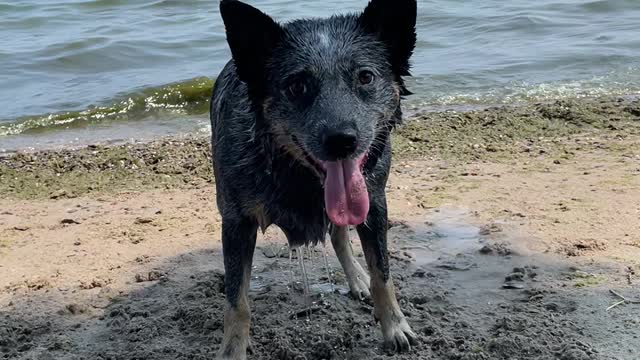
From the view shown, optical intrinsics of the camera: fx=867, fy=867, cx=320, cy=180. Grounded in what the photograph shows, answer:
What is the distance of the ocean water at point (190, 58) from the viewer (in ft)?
30.0

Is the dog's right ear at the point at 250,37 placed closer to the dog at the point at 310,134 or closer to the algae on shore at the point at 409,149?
the dog at the point at 310,134

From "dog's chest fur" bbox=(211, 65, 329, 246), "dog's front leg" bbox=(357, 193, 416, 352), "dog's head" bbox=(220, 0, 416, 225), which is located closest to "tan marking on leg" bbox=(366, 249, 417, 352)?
"dog's front leg" bbox=(357, 193, 416, 352)

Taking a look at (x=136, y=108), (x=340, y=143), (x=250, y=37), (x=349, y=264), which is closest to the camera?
(x=340, y=143)

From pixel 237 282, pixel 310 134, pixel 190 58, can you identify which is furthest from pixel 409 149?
pixel 190 58

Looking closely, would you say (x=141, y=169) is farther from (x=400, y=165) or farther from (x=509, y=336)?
(x=509, y=336)

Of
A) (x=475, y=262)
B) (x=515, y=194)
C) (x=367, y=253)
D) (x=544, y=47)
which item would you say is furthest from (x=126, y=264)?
(x=544, y=47)

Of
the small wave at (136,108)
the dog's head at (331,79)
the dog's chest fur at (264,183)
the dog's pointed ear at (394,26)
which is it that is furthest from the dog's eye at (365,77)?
the small wave at (136,108)

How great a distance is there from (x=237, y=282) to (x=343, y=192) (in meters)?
0.82

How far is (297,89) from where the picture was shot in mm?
3689

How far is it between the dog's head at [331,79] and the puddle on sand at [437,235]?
61.1 inches

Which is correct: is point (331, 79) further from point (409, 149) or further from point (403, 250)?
point (409, 149)

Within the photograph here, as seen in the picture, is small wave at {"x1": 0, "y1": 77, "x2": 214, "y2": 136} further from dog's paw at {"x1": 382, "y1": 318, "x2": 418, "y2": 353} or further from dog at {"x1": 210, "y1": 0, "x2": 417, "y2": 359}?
dog's paw at {"x1": 382, "y1": 318, "x2": 418, "y2": 353}

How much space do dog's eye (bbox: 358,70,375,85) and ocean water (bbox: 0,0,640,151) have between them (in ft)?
16.8

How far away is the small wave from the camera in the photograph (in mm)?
8930
